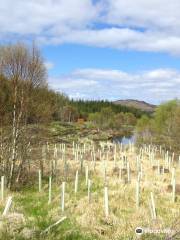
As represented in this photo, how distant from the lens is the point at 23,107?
75.8 ft

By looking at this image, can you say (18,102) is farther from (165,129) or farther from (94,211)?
(165,129)

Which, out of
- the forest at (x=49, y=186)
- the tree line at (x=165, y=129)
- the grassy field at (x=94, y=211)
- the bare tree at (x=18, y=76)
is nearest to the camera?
the grassy field at (x=94, y=211)

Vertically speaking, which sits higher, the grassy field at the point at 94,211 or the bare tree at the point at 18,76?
the bare tree at the point at 18,76

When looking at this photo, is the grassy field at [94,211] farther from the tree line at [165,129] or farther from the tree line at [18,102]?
the tree line at [165,129]

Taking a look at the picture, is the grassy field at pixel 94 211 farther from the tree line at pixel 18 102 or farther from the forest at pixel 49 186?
the tree line at pixel 18 102

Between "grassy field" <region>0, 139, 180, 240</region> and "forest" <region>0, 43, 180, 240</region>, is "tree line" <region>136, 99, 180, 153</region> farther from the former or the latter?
"grassy field" <region>0, 139, 180, 240</region>

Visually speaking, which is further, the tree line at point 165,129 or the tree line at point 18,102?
the tree line at point 165,129

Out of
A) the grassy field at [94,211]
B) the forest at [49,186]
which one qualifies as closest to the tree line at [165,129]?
the forest at [49,186]

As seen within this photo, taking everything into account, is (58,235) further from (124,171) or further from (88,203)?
(124,171)

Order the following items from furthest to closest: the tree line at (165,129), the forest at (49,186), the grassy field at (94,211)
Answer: the tree line at (165,129), the forest at (49,186), the grassy field at (94,211)

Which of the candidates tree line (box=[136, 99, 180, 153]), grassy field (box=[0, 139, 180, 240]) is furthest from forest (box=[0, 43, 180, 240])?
tree line (box=[136, 99, 180, 153])

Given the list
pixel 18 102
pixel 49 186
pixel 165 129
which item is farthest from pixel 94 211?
pixel 165 129

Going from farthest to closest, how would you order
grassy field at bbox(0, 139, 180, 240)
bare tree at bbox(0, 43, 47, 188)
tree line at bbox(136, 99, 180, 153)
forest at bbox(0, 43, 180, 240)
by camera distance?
tree line at bbox(136, 99, 180, 153)
bare tree at bbox(0, 43, 47, 188)
forest at bbox(0, 43, 180, 240)
grassy field at bbox(0, 139, 180, 240)

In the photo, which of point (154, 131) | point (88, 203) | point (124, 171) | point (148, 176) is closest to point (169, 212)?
point (88, 203)
